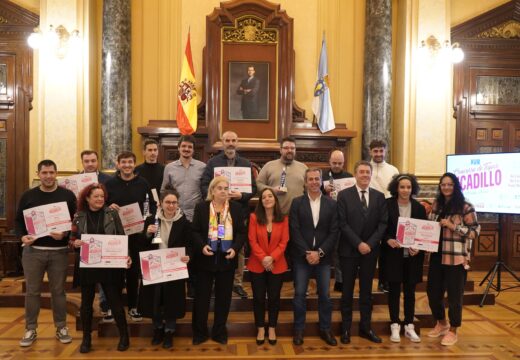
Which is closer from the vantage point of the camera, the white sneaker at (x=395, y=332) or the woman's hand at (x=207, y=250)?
the woman's hand at (x=207, y=250)

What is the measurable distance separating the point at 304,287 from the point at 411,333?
116cm

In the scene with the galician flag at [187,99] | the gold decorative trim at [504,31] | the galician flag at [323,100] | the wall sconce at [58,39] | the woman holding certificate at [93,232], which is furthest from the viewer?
the gold decorative trim at [504,31]

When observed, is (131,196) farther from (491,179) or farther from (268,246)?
(491,179)

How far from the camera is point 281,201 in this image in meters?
4.87

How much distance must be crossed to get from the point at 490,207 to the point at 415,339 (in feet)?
8.66

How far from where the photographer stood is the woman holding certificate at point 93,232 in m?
4.05

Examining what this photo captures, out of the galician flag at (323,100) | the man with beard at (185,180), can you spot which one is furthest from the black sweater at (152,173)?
the galician flag at (323,100)

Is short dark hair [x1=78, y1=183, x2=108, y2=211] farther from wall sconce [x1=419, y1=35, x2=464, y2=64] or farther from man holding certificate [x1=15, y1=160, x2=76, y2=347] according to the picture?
wall sconce [x1=419, y1=35, x2=464, y2=64]

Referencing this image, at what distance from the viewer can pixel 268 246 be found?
13.9ft

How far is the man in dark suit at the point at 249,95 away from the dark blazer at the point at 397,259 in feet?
12.5

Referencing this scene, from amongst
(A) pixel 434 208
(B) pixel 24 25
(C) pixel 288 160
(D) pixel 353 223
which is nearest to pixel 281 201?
(C) pixel 288 160

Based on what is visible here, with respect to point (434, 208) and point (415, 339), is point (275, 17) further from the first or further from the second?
point (415, 339)

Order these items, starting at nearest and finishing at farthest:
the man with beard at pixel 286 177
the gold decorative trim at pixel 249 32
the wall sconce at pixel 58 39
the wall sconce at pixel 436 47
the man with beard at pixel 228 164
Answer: the man with beard at pixel 228 164 → the man with beard at pixel 286 177 → the wall sconce at pixel 58 39 → the wall sconce at pixel 436 47 → the gold decorative trim at pixel 249 32

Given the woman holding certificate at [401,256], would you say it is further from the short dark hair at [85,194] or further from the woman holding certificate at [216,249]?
the short dark hair at [85,194]
